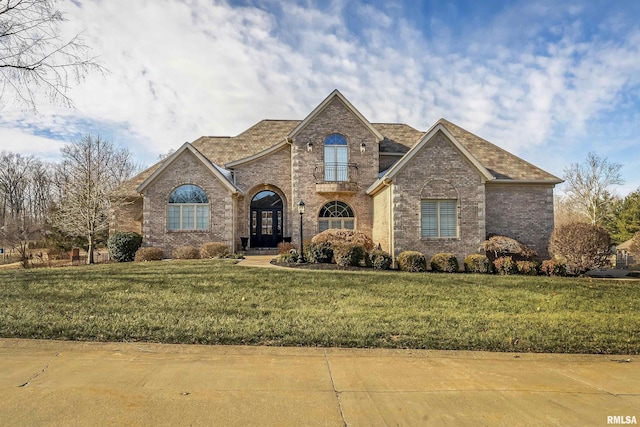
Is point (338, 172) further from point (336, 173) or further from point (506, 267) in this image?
point (506, 267)

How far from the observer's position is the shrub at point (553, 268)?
15453 mm

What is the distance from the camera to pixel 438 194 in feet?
59.7

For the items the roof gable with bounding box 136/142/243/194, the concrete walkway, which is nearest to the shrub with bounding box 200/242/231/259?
the roof gable with bounding box 136/142/243/194

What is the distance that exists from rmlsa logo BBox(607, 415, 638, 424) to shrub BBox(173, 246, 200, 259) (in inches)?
666

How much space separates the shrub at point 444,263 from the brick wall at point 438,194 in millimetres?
2102

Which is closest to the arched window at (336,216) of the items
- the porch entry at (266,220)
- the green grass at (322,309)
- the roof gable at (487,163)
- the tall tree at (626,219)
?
the roof gable at (487,163)

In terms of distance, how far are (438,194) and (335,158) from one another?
6413mm

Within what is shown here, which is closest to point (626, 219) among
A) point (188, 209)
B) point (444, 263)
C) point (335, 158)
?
point (335, 158)

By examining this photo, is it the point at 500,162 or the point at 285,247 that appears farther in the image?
the point at 500,162

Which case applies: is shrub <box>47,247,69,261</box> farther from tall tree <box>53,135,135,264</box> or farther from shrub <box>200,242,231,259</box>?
shrub <box>200,242,231,259</box>

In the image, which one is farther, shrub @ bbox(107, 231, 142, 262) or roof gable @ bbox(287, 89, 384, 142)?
roof gable @ bbox(287, 89, 384, 142)

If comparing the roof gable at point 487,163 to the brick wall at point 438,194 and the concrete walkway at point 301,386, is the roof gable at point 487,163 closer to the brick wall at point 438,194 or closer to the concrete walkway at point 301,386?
the brick wall at point 438,194

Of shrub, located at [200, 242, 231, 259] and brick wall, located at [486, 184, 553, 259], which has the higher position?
brick wall, located at [486, 184, 553, 259]

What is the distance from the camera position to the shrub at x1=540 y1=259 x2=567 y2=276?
50.7 feet
